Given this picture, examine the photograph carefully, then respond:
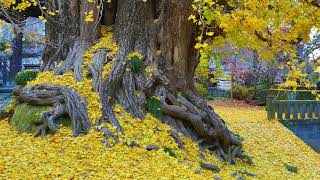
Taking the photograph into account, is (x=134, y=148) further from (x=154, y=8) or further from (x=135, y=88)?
(x=154, y=8)

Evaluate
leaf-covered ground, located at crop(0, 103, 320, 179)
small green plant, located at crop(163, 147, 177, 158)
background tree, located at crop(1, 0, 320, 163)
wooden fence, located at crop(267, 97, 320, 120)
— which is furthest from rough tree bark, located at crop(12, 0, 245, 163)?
wooden fence, located at crop(267, 97, 320, 120)

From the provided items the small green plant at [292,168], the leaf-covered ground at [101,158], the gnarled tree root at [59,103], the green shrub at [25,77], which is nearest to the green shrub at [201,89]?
the small green plant at [292,168]

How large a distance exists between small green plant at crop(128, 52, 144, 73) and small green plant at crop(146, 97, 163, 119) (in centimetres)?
77

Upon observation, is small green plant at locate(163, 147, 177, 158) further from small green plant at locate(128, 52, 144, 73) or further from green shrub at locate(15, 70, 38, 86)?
green shrub at locate(15, 70, 38, 86)

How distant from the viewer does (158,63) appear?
28.3 ft

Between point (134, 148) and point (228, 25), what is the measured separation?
2.73 meters

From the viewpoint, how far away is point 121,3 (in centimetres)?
898

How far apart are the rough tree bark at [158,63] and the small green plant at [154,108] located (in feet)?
0.40

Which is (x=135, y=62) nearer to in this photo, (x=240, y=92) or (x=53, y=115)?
(x=53, y=115)

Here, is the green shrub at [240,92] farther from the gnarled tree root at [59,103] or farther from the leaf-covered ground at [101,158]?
the gnarled tree root at [59,103]

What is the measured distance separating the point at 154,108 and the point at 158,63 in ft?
3.89

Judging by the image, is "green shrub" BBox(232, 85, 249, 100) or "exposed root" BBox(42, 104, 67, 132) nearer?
"exposed root" BBox(42, 104, 67, 132)

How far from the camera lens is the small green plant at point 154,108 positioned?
7.96 metres

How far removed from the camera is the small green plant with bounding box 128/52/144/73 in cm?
823
